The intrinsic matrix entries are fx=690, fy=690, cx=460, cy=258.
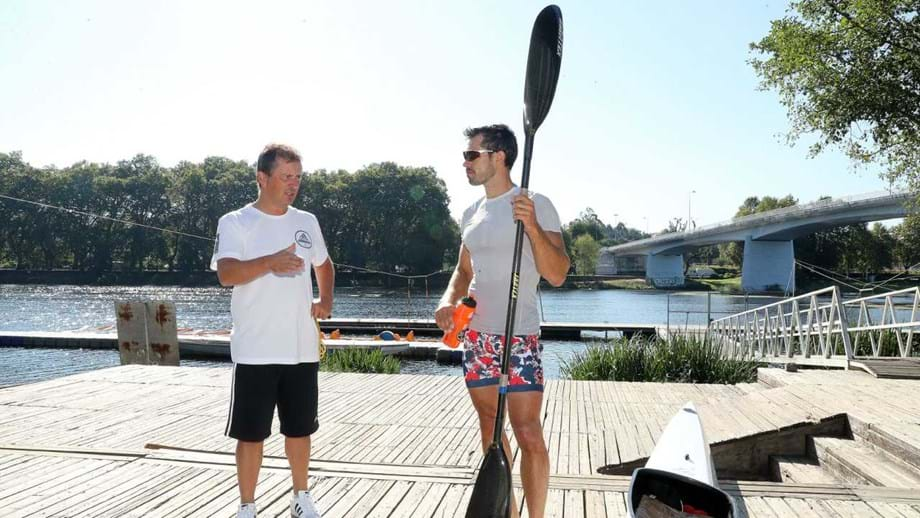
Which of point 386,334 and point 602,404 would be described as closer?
A: point 602,404

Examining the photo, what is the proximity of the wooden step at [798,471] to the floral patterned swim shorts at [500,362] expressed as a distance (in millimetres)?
2346

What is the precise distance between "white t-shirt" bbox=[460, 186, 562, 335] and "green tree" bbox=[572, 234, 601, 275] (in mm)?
77864

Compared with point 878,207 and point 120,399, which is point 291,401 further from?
point 878,207

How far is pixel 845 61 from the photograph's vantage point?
14.1 metres

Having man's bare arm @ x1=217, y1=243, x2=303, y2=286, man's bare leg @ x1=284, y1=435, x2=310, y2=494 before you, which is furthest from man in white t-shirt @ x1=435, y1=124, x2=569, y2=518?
man's bare leg @ x1=284, y1=435, x2=310, y2=494

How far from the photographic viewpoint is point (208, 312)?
115 ft

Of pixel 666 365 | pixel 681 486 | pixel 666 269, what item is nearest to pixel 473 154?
pixel 681 486

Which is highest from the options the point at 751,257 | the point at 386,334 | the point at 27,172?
the point at 27,172

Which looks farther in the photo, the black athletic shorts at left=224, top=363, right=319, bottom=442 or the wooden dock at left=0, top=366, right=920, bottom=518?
the wooden dock at left=0, top=366, right=920, bottom=518

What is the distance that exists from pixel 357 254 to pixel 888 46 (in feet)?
194

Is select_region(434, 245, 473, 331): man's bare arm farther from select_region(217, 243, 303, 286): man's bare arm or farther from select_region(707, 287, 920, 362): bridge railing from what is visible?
select_region(707, 287, 920, 362): bridge railing

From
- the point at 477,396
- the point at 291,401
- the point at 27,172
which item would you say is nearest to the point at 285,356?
the point at 291,401

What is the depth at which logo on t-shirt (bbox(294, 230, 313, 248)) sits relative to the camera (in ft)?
10.9

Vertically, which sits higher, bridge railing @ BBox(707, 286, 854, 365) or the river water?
bridge railing @ BBox(707, 286, 854, 365)
